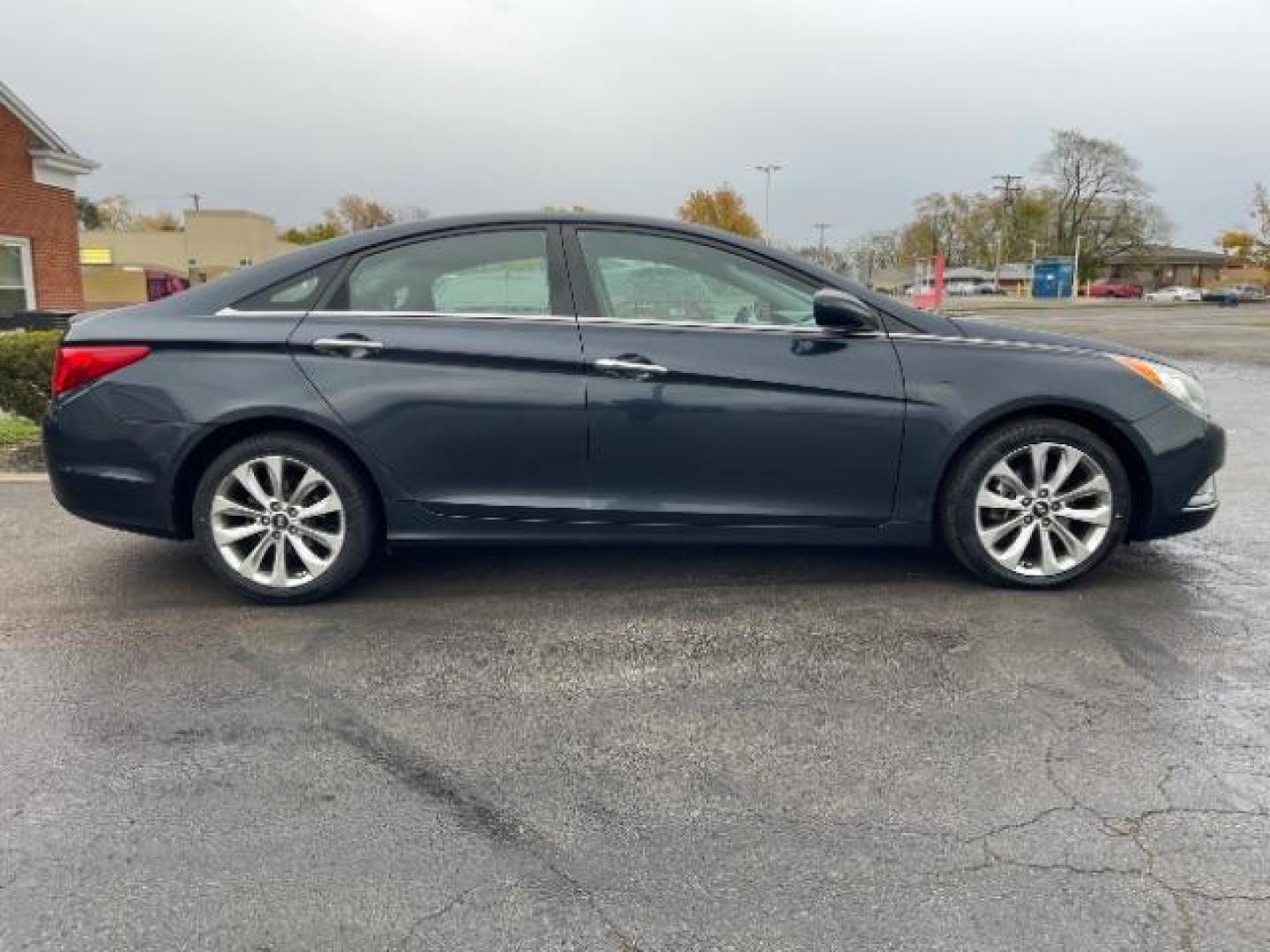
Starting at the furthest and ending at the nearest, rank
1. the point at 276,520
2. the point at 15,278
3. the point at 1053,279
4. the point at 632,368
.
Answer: the point at 1053,279 < the point at 15,278 < the point at 276,520 < the point at 632,368

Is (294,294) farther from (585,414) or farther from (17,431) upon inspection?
(17,431)

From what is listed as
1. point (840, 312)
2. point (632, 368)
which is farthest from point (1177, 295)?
point (632, 368)

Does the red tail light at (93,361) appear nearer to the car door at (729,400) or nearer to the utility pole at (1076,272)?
the car door at (729,400)

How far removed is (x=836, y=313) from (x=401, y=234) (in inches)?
72.1

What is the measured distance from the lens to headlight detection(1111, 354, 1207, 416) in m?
3.99

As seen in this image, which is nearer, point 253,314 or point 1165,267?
point 253,314

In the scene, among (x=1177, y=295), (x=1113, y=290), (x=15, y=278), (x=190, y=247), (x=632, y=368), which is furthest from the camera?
(x=1113, y=290)

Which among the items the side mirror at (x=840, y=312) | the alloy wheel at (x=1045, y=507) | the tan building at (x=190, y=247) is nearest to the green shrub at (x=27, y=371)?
the side mirror at (x=840, y=312)

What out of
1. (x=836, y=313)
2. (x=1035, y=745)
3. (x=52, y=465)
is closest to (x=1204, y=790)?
(x=1035, y=745)

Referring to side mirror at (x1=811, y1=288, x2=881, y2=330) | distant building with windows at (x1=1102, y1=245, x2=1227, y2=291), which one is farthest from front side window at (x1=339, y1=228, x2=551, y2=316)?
distant building with windows at (x1=1102, y1=245, x2=1227, y2=291)

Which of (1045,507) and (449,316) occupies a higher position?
(449,316)

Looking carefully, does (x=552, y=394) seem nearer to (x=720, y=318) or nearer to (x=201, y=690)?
(x=720, y=318)

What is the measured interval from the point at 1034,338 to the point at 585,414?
1945mm

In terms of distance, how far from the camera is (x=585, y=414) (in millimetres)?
3803
